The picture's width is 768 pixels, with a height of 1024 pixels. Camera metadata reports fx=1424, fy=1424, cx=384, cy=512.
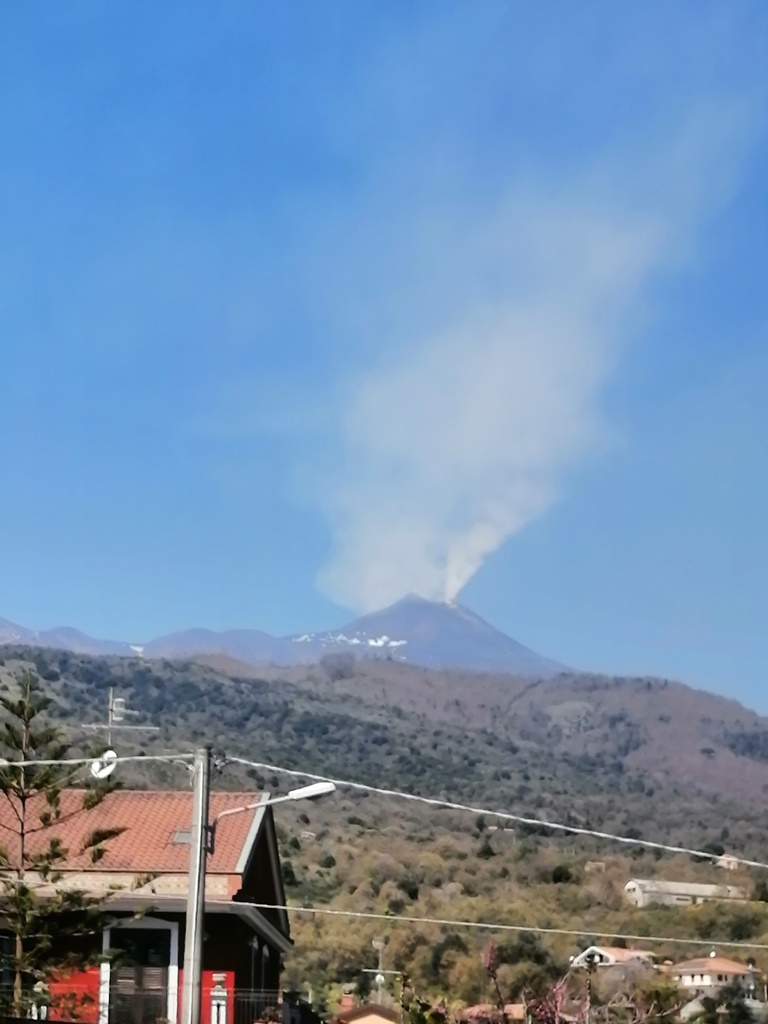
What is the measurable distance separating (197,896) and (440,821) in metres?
95.6

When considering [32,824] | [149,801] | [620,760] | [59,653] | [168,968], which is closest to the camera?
[168,968]

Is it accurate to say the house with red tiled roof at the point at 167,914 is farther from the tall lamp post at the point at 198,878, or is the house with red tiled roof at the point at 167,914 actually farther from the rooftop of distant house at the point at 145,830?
the tall lamp post at the point at 198,878

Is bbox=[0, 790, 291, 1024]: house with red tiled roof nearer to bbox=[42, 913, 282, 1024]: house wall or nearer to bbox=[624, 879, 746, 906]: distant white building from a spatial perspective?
bbox=[42, 913, 282, 1024]: house wall

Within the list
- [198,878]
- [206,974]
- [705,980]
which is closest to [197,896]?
[198,878]

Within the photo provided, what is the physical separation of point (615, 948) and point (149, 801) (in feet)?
148

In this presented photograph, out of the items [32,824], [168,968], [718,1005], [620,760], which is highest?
[620,760]

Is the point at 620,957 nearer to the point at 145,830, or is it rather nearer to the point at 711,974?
the point at 711,974

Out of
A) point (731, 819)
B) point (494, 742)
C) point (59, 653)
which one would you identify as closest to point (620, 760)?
point (494, 742)

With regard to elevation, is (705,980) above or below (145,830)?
below

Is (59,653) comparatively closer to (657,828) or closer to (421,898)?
(657,828)

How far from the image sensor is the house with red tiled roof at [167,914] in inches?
1059

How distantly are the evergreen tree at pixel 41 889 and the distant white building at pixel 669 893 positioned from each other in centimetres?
5830

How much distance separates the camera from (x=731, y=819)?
142 m

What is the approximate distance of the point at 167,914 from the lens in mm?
28156
